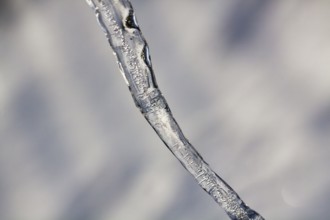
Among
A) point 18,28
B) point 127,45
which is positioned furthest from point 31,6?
point 127,45

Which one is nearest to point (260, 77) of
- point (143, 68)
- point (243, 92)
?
point (243, 92)

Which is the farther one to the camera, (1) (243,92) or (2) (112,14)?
(1) (243,92)

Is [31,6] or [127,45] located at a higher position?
[31,6]

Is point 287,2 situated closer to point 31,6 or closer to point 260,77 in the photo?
point 260,77

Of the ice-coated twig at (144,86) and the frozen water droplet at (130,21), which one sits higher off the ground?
the frozen water droplet at (130,21)

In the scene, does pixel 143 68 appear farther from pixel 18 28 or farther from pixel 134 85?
pixel 18 28

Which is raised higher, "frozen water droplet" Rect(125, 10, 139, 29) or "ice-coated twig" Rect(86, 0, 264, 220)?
"frozen water droplet" Rect(125, 10, 139, 29)
